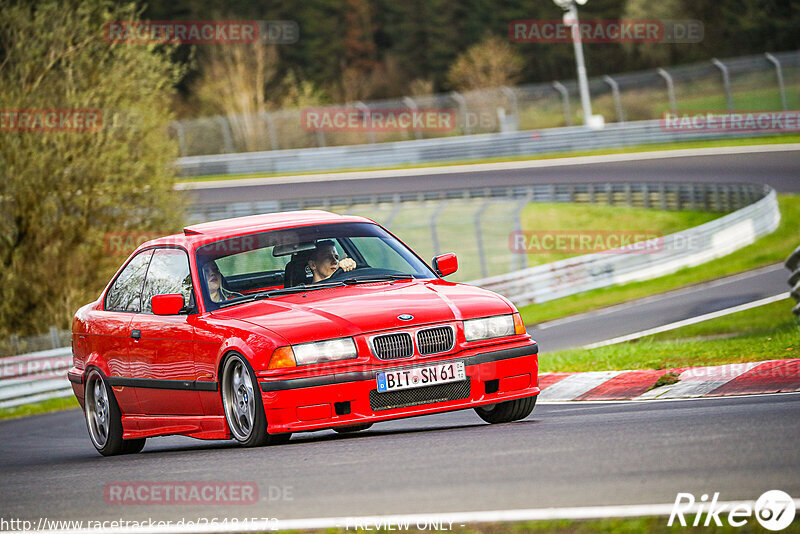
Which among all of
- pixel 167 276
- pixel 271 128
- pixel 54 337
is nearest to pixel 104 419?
pixel 167 276

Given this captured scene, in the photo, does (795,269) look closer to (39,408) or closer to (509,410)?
(509,410)

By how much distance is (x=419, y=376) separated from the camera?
7531mm

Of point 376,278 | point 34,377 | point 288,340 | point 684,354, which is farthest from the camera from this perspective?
point 34,377

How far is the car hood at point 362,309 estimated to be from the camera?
7527 mm

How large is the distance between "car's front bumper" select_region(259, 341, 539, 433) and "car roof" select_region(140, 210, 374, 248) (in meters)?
1.75

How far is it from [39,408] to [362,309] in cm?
1279

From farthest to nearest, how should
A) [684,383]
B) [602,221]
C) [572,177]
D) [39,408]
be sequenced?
[572,177] < [602,221] < [39,408] < [684,383]

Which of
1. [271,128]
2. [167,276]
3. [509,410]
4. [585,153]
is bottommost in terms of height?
[509,410]

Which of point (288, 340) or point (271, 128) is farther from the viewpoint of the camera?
point (271, 128)

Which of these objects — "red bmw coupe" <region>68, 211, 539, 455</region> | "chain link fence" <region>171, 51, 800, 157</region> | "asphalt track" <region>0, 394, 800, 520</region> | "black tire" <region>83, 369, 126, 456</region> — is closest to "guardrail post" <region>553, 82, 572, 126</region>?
"chain link fence" <region>171, 51, 800, 157</region>

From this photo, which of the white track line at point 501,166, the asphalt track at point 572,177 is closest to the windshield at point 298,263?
the asphalt track at point 572,177

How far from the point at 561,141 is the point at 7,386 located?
29.4 meters

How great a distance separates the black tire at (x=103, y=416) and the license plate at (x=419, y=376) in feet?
9.28

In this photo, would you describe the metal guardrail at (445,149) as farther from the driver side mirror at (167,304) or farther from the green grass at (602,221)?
the driver side mirror at (167,304)
